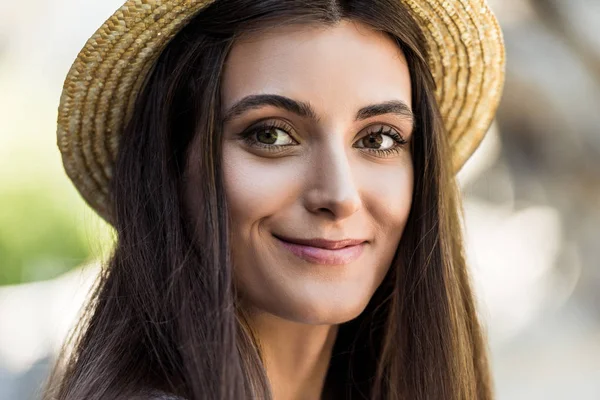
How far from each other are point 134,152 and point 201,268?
37cm

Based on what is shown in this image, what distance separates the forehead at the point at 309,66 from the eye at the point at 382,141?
3.7 inches

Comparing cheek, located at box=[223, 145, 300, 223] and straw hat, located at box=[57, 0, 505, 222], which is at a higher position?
straw hat, located at box=[57, 0, 505, 222]

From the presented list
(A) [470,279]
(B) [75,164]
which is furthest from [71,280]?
(A) [470,279]

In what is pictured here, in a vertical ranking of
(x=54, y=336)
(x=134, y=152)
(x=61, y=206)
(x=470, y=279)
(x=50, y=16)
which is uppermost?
(x=50, y=16)

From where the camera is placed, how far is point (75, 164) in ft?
7.06

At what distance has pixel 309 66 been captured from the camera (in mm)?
1781

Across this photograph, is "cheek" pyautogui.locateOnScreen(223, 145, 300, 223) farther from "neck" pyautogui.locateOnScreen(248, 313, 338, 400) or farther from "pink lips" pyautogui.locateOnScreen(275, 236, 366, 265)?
"neck" pyautogui.locateOnScreen(248, 313, 338, 400)

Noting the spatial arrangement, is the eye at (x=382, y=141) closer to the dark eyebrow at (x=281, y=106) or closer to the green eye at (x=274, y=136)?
the dark eyebrow at (x=281, y=106)

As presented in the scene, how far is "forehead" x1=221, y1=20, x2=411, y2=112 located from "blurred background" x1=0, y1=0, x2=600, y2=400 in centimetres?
Result: 231

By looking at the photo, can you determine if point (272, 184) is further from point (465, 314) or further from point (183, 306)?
point (465, 314)

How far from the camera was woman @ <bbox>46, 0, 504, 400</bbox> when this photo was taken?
5.76 feet

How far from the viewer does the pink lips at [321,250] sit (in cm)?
181

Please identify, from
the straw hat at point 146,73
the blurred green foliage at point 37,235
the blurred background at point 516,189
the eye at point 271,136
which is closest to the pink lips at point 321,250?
the eye at point 271,136

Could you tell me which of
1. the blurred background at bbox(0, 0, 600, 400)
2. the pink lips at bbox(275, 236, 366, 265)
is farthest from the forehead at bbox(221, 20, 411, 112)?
the blurred background at bbox(0, 0, 600, 400)
